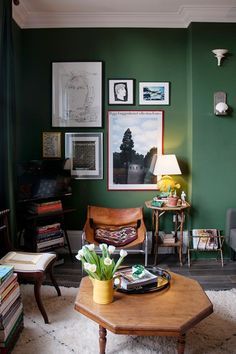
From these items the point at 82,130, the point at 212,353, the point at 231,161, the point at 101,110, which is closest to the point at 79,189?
the point at 82,130

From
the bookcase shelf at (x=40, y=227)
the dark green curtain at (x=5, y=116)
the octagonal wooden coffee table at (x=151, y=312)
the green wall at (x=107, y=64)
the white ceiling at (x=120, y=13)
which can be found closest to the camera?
the octagonal wooden coffee table at (x=151, y=312)

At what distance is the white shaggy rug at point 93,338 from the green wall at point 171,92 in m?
1.66

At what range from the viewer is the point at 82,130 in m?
4.17

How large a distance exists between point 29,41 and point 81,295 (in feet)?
10.9

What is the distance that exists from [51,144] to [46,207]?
95 centimetres

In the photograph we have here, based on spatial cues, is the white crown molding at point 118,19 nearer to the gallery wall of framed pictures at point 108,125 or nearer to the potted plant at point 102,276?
the gallery wall of framed pictures at point 108,125

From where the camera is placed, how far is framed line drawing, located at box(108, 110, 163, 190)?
4.15m

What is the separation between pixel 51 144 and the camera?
13.7 ft

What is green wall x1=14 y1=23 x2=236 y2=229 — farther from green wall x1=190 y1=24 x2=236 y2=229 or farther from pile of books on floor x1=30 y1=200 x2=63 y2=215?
pile of books on floor x1=30 y1=200 x2=63 y2=215

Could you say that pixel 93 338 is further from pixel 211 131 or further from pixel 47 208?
pixel 211 131

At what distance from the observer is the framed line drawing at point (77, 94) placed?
4109 millimetres

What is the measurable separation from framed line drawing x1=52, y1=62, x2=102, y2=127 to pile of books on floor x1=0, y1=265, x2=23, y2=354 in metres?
2.34

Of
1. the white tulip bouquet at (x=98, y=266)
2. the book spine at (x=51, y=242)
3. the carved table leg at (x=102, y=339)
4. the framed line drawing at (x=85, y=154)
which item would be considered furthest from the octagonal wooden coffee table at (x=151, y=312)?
the framed line drawing at (x=85, y=154)

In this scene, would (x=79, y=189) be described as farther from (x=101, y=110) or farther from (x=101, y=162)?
(x=101, y=110)
